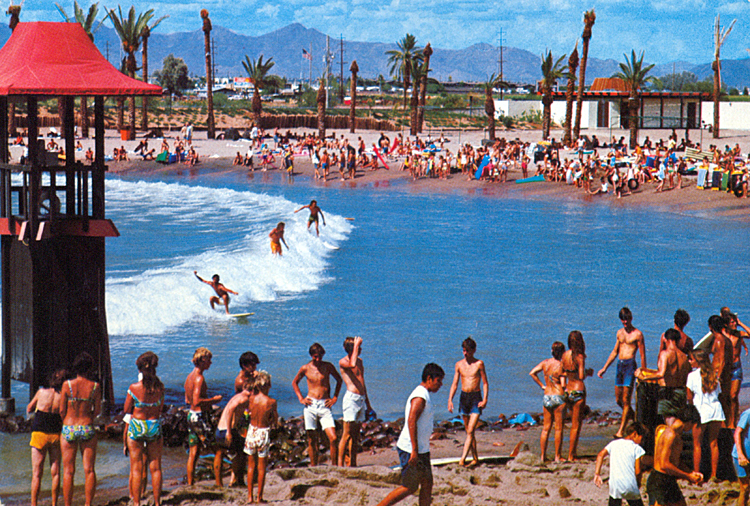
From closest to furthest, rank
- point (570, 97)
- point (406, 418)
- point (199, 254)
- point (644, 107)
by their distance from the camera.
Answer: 1. point (406, 418)
2. point (199, 254)
3. point (570, 97)
4. point (644, 107)

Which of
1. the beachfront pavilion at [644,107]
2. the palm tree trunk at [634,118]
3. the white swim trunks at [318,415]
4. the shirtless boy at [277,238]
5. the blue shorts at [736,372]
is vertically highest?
the beachfront pavilion at [644,107]

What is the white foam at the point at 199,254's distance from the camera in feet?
57.4

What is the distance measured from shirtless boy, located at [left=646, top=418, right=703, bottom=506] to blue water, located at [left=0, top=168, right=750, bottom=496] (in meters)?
4.51

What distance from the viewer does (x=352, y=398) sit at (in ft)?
27.1

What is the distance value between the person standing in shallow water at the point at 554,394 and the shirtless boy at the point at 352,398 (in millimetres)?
1646

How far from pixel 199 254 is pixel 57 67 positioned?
51.6 feet

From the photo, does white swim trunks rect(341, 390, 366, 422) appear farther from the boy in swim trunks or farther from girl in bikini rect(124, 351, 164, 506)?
girl in bikini rect(124, 351, 164, 506)

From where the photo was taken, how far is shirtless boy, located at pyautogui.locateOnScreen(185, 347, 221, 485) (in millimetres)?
7578

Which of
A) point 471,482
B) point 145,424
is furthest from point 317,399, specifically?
point 145,424

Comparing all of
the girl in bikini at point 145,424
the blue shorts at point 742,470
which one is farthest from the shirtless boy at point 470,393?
the girl in bikini at point 145,424

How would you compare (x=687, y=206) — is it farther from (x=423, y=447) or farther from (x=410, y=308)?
(x=423, y=447)

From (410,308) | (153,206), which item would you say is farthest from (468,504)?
(153,206)

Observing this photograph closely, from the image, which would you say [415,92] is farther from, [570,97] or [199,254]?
[199,254]

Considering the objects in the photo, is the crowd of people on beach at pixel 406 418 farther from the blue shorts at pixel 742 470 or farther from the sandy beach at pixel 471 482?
the sandy beach at pixel 471 482
